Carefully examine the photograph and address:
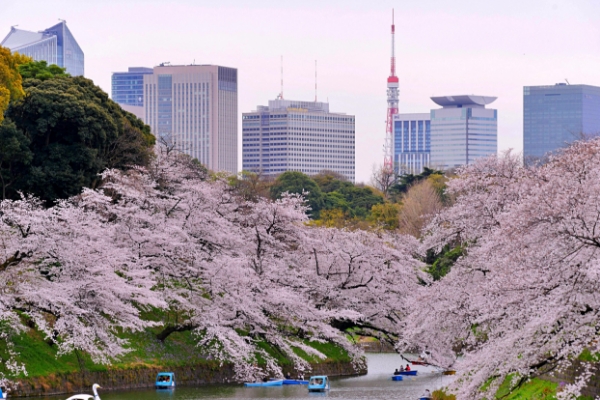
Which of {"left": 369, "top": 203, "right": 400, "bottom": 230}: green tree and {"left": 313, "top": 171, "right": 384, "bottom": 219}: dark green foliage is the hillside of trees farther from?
{"left": 313, "top": 171, "right": 384, "bottom": 219}: dark green foliage

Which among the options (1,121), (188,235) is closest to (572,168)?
(188,235)

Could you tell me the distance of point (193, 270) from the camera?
46.2 m

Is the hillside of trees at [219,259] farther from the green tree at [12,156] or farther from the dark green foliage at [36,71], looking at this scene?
the dark green foliage at [36,71]

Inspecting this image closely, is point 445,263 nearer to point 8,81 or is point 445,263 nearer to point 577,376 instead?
point 8,81

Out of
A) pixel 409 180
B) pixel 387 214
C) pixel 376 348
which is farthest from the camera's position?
pixel 409 180

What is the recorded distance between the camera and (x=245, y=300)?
148 feet

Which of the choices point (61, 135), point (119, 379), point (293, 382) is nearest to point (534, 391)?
point (119, 379)

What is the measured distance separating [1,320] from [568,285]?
21.5 metres

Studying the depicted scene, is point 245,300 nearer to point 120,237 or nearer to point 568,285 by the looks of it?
point 120,237

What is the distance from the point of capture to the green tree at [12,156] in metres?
48.6

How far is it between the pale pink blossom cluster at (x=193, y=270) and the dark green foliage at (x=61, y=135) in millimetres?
1650

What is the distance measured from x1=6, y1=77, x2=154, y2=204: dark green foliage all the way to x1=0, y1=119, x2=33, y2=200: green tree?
1.39 ft

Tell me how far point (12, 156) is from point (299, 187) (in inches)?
3245

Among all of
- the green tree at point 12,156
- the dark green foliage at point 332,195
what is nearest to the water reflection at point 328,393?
the green tree at point 12,156
